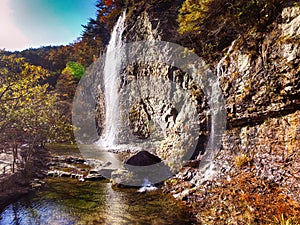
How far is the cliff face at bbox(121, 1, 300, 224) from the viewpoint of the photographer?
19.7ft

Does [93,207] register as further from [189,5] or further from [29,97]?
[189,5]

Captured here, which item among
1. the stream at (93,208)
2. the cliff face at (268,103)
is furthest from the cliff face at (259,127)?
the stream at (93,208)

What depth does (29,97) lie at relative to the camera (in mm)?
9125

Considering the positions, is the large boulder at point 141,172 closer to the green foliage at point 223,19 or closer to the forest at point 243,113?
the forest at point 243,113

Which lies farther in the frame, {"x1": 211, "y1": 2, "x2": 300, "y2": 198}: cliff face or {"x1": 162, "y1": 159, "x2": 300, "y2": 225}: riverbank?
{"x1": 211, "y1": 2, "x2": 300, "y2": 198}: cliff face

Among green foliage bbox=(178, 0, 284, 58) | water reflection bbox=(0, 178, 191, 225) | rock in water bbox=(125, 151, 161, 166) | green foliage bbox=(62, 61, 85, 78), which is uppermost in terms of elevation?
green foliage bbox=(62, 61, 85, 78)

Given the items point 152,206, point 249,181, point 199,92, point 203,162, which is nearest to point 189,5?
point 199,92

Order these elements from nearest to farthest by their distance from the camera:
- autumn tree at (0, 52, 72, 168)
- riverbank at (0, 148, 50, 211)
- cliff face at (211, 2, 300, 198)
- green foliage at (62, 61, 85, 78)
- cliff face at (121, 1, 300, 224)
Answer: cliff face at (121, 1, 300, 224) → cliff face at (211, 2, 300, 198) → autumn tree at (0, 52, 72, 168) → riverbank at (0, 148, 50, 211) → green foliage at (62, 61, 85, 78)

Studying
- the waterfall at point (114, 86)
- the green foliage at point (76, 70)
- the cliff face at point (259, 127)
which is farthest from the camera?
the green foliage at point (76, 70)

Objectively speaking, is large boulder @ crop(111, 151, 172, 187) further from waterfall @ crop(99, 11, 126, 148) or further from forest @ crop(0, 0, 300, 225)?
waterfall @ crop(99, 11, 126, 148)

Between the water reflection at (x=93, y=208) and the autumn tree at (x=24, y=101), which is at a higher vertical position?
the autumn tree at (x=24, y=101)

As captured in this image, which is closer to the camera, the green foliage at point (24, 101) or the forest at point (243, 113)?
the forest at point (243, 113)

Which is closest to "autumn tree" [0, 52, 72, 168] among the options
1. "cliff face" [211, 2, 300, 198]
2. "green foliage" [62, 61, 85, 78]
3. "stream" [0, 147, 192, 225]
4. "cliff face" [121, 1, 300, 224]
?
"stream" [0, 147, 192, 225]

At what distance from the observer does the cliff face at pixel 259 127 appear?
599 cm
